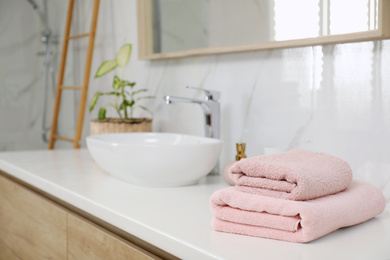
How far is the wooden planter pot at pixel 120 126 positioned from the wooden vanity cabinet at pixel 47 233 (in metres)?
0.36

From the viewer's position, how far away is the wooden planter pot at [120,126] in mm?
1752

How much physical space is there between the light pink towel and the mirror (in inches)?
16.8

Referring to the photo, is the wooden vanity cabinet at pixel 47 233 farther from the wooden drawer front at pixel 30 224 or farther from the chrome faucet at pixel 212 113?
the chrome faucet at pixel 212 113

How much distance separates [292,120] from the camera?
4.43 feet

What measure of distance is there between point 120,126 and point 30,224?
0.48m

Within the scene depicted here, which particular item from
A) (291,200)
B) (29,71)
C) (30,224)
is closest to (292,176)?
(291,200)

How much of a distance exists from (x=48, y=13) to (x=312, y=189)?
91.6 inches

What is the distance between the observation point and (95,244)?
108cm

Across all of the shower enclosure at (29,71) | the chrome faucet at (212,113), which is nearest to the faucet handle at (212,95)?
A: the chrome faucet at (212,113)

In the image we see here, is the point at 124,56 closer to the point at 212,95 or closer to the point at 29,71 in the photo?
the point at 212,95

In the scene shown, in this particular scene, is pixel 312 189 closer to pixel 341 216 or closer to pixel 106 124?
pixel 341 216

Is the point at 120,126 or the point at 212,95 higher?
the point at 212,95

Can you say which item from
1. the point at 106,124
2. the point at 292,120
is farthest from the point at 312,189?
the point at 106,124

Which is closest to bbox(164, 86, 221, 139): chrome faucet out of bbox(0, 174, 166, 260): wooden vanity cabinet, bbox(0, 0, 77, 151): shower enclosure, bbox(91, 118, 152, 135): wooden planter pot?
bbox(91, 118, 152, 135): wooden planter pot
